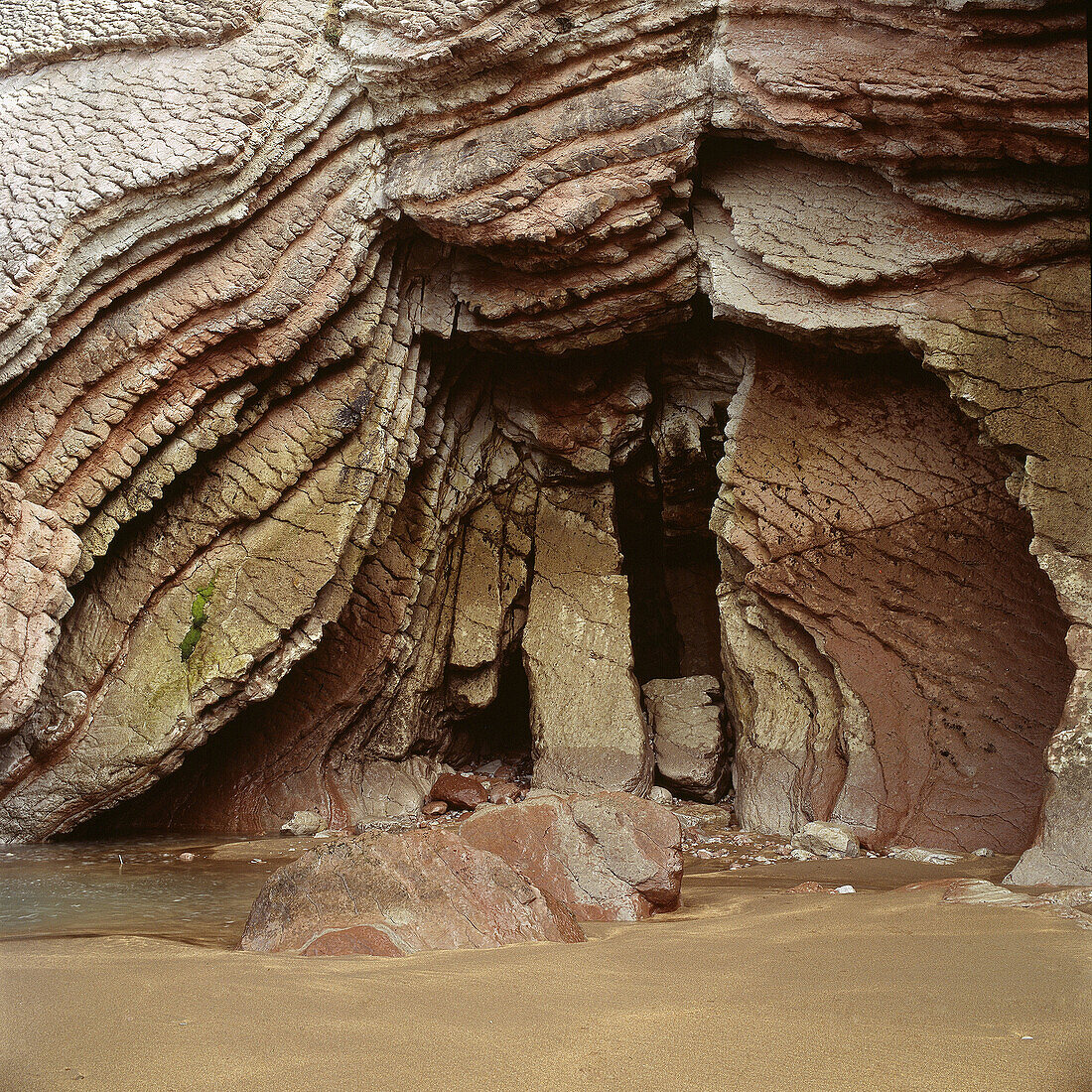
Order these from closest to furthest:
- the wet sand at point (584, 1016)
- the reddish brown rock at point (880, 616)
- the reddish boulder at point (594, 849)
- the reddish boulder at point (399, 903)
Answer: the wet sand at point (584, 1016) < the reddish boulder at point (399, 903) < the reddish boulder at point (594, 849) < the reddish brown rock at point (880, 616)

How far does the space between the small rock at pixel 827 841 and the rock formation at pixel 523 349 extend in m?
0.40

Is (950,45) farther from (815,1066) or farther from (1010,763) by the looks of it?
(815,1066)

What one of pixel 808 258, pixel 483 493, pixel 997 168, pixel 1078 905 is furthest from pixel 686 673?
pixel 1078 905

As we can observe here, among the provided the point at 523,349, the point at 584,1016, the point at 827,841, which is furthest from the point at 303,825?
the point at 584,1016

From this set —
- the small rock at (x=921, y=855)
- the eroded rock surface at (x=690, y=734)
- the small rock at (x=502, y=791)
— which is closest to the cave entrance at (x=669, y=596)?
the eroded rock surface at (x=690, y=734)

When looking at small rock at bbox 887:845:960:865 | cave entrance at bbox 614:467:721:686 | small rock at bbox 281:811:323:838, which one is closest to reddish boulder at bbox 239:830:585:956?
small rock at bbox 887:845:960:865

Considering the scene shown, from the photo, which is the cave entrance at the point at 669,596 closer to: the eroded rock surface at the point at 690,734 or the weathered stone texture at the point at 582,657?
the weathered stone texture at the point at 582,657

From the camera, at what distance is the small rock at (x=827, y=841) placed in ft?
20.6

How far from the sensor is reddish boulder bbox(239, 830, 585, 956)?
3.23 metres

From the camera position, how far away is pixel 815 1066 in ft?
5.96

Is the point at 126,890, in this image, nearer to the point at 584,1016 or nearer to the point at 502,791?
the point at 584,1016

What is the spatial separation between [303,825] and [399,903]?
186 inches

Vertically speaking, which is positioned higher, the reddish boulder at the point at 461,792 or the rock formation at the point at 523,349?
the rock formation at the point at 523,349

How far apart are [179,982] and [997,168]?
22.1ft
